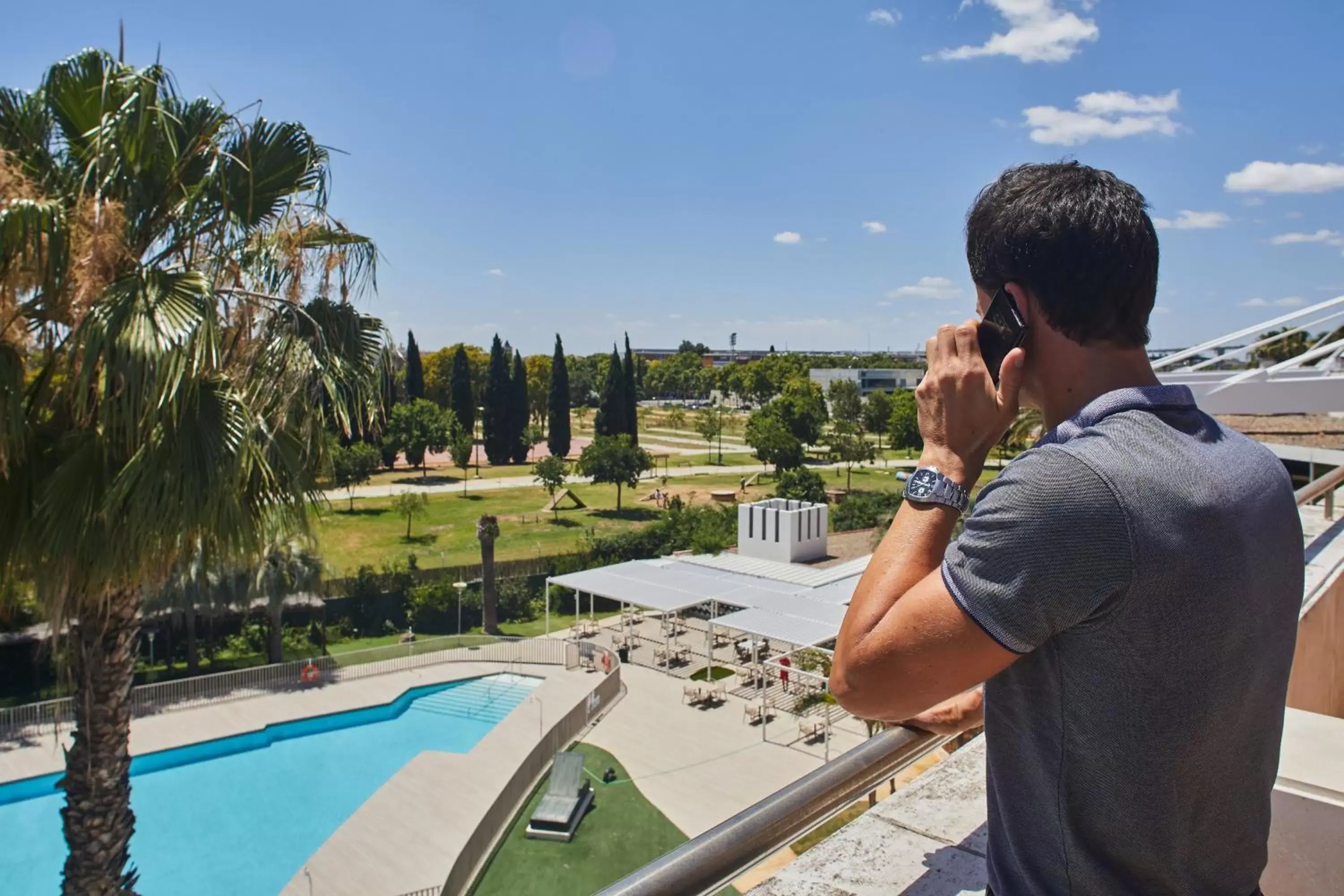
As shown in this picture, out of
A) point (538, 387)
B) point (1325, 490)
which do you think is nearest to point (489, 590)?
point (1325, 490)

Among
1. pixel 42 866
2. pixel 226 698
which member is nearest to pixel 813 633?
pixel 226 698

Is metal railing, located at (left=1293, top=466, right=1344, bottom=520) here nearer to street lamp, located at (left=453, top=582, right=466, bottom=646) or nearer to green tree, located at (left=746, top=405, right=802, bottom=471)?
street lamp, located at (left=453, top=582, right=466, bottom=646)

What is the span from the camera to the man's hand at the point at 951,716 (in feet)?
5.31

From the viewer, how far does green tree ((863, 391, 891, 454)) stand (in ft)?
191

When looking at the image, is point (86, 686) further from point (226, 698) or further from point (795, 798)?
point (226, 698)

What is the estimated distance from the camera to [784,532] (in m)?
26.2

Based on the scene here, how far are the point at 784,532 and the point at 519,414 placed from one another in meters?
28.7

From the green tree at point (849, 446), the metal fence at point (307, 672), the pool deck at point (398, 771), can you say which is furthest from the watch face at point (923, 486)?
the green tree at point (849, 446)

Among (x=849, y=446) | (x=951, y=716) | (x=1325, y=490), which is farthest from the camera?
(x=849, y=446)

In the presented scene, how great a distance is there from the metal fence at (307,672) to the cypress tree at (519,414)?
30319 mm

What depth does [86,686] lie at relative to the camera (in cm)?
491

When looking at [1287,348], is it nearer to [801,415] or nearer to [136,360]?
[801,415]

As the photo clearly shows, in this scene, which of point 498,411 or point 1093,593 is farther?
point 498,411

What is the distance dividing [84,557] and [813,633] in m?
14.5
